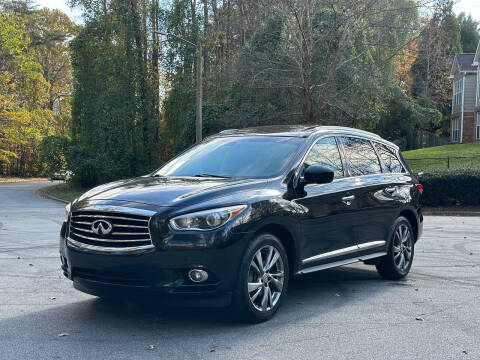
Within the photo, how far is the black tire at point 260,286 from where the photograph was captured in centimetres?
545

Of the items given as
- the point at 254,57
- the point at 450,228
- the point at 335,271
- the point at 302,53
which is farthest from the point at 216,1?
the point at 335,271

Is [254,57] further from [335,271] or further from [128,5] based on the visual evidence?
[335,271]

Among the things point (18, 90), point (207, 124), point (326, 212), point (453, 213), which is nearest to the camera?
point (326, 212)

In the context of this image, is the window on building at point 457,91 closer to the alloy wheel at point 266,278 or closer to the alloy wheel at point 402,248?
the alloy wheel at point 402,248

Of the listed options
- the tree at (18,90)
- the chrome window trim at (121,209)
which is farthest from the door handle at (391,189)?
the tree at (18,90)

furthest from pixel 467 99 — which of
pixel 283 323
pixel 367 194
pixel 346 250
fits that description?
pixel 283 323

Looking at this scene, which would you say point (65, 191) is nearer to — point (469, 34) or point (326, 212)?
point (326, 212)

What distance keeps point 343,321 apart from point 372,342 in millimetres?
719

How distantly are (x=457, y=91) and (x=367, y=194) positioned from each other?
48.1 metres

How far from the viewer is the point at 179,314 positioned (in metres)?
6.08

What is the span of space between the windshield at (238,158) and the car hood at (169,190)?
37 cm

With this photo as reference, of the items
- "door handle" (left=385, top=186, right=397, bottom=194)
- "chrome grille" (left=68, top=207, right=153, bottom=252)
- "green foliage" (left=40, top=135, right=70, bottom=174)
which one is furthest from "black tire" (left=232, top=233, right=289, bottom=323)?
"green foliage" (left=40, top=135, right=70, bottom=174)

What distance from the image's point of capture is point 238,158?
263 inches

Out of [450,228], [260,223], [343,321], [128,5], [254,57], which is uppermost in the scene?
[128,5]
